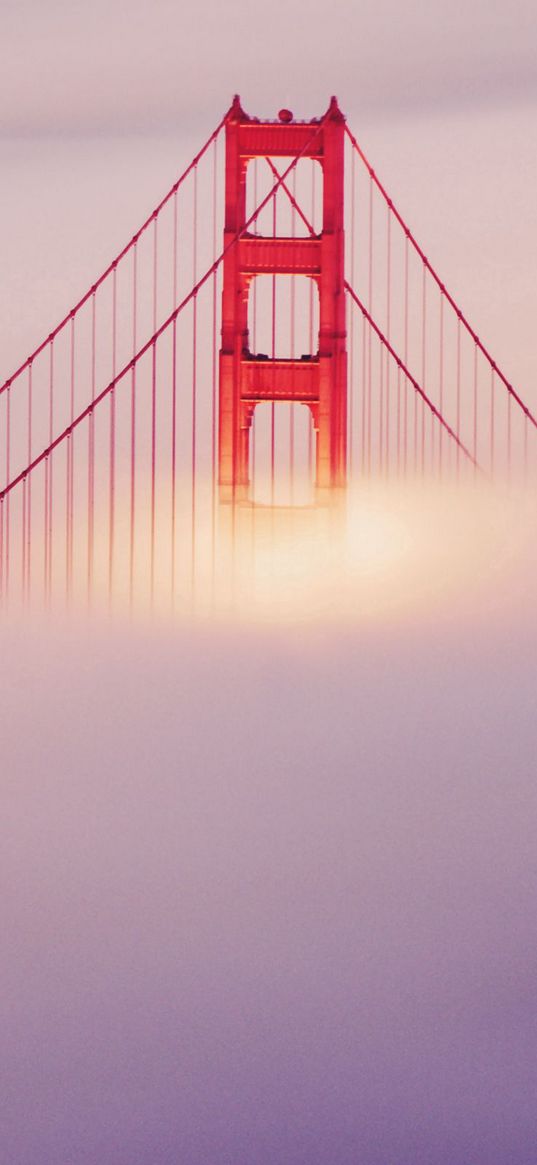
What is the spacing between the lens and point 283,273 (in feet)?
49.8

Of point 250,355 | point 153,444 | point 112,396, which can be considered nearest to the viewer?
point 153,444

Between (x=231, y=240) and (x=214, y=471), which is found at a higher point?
(x=231, y=240)

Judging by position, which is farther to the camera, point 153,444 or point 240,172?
point 240,172

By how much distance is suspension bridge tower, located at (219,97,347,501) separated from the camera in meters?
14.2

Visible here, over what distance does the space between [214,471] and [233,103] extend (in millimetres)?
3343

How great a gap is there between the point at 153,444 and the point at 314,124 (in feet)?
11.0

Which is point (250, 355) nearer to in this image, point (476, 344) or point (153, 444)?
point (153, 444)

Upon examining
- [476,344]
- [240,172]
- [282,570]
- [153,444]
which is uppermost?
[240,172]

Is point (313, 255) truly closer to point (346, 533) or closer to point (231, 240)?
point (231, 240)

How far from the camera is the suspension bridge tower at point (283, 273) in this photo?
14.2 m

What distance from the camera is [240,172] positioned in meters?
15.3

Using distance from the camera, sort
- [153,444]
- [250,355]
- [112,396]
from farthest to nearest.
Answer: [112,396]
[250,355]
[153,444]

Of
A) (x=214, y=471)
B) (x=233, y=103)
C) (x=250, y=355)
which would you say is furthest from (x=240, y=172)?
(x=214, y=471)

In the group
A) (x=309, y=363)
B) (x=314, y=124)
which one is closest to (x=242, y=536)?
(x=309, y=363)
